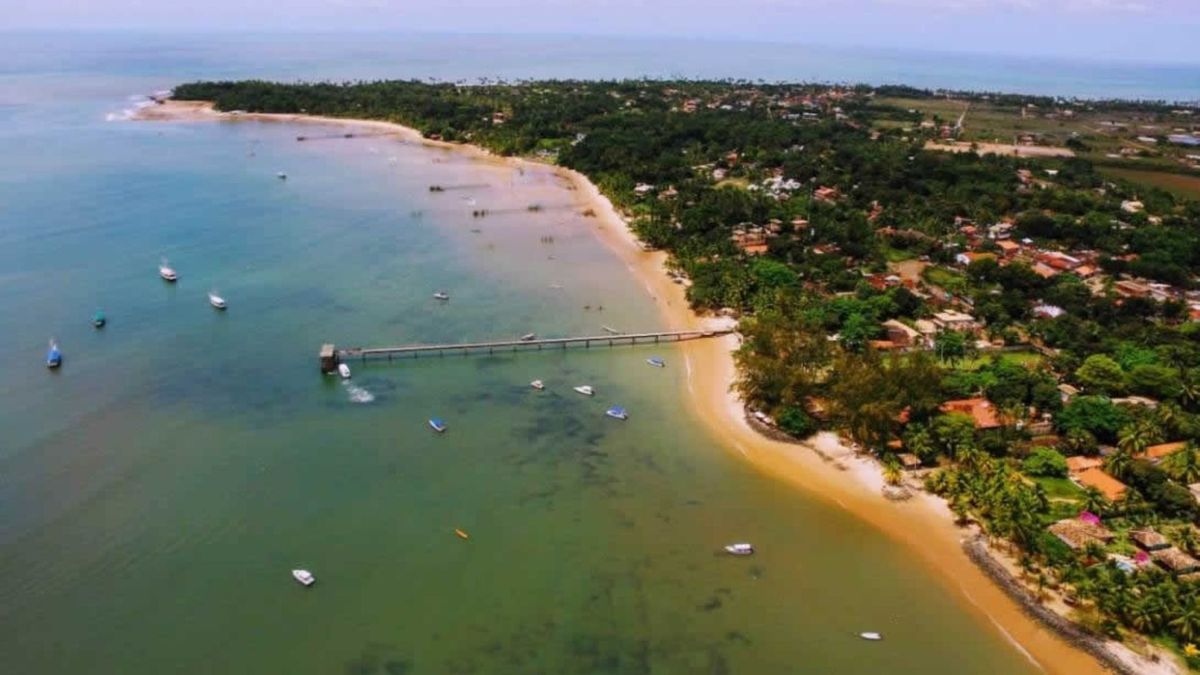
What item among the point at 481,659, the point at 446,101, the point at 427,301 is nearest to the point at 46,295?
the point at 427,301

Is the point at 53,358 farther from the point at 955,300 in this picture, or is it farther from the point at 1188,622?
the point at 955,300

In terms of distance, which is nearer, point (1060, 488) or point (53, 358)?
point (1060, 488)

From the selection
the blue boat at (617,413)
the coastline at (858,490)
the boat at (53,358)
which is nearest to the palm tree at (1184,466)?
the coastline at (858,490)

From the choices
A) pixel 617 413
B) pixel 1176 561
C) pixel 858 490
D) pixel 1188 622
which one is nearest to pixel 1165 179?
pixel 1176 561

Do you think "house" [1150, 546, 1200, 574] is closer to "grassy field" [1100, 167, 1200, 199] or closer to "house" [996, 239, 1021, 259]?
"house" [996, 239, 1021, 259]

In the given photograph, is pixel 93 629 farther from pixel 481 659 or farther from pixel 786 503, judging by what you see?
pixel 786 503

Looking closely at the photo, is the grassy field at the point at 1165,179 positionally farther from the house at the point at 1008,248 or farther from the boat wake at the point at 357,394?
the boat wake at the point at 357,394
